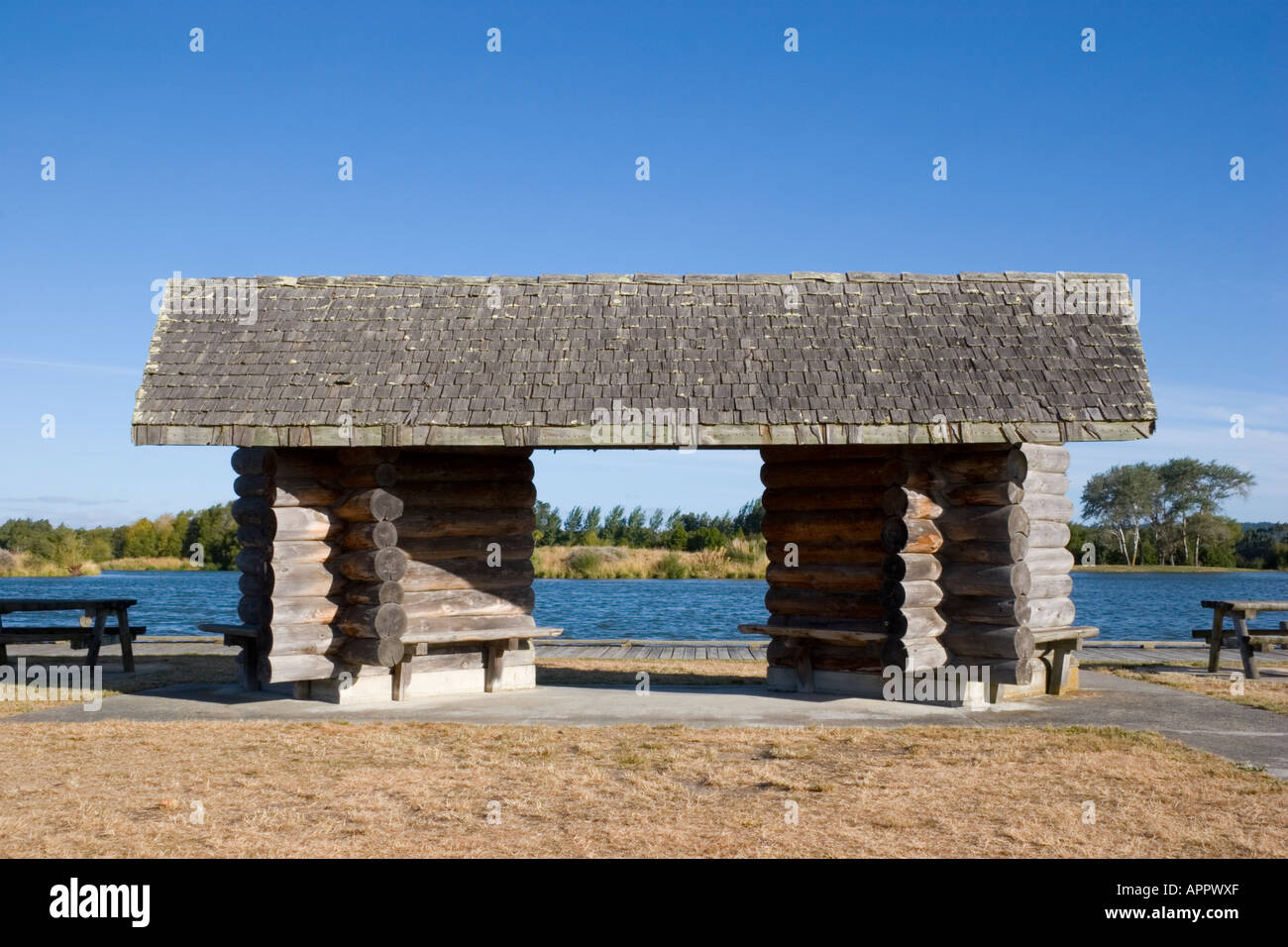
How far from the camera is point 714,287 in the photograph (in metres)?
14.2

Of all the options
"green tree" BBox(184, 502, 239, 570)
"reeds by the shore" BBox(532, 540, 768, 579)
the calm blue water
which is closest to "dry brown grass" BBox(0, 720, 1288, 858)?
the calm blue water

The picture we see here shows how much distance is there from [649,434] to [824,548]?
3.00 meters

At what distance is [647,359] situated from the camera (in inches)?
510

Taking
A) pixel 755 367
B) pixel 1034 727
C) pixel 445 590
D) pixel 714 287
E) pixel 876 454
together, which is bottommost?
pixel 1034 727

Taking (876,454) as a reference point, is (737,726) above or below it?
below

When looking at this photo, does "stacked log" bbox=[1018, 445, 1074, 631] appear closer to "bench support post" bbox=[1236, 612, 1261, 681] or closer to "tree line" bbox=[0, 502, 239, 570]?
"bench support post" bbox=[1236, 612, 1261, 681]

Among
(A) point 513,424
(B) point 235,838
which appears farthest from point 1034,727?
(B) point 235,838

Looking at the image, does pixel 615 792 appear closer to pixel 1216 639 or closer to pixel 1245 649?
pixel 1245 649

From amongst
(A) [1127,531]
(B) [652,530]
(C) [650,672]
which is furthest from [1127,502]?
Result: (C) [650,672]

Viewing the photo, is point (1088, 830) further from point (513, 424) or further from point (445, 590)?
point (445, 590)

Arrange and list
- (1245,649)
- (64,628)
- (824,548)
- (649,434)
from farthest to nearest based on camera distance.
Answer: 1. (1245,649)
2. (64,628)
3. (824,548)
4. (649,434)
